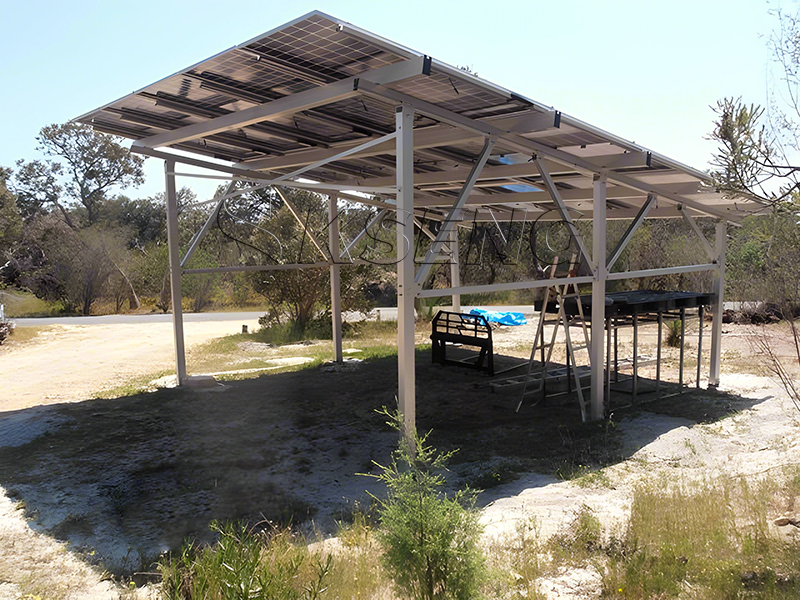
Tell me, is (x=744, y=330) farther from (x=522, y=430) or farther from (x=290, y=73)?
(x=290, y=73)

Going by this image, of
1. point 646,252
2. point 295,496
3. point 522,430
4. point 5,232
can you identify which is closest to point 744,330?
point 646,252

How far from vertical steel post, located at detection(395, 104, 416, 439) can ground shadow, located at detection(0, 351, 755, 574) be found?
1.01m

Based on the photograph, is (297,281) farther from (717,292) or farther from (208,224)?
(717,292)

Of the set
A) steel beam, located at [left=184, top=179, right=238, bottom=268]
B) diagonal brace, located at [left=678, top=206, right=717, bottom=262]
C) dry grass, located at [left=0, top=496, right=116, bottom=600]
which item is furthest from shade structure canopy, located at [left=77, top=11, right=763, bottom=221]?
dry grass, located at [left=0, top=496, right=116, bottom=600]

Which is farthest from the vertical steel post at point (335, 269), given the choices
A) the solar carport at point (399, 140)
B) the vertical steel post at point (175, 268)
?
the vertical steel post at point (175, 268)

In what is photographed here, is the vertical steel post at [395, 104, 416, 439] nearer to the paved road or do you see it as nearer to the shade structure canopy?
the shade structure canopy

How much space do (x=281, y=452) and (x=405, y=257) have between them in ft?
8.62

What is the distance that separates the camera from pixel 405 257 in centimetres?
538

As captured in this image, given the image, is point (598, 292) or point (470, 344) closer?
point (598, 292)

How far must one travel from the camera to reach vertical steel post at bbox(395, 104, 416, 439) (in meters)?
5.36

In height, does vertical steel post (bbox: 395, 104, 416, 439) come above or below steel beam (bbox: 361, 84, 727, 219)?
below

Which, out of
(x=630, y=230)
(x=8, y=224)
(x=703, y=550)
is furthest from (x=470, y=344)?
(x=8, y=224)

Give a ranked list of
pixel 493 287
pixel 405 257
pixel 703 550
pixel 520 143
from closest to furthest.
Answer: pixel 703 550 → pixel 405 257 → pixel 493 287 → pixel 520 143

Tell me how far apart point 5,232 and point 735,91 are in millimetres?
25346
